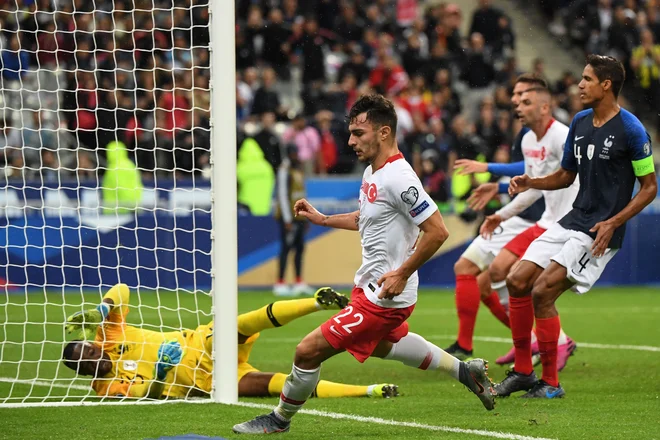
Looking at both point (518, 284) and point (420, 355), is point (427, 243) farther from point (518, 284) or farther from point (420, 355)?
point (518, 284)

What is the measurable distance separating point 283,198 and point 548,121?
751 cm

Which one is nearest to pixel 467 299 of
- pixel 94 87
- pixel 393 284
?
pixel 393 284

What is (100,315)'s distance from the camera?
7176 mm

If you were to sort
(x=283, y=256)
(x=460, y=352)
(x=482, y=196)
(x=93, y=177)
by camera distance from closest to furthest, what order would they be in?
(x=482, y=196) < (x=460, y=352) < (x=93, y=177) < (x=283, y=256)

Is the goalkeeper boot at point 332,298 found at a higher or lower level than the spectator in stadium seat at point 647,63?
lower

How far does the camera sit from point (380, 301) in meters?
5.66

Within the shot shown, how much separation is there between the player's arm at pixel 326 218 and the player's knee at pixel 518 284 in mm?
1568

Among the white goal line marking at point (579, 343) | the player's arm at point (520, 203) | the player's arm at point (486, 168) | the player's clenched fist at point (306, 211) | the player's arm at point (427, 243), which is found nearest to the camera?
the player's arm at point (427, 243)

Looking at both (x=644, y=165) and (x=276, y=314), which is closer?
(x=644, y=165)

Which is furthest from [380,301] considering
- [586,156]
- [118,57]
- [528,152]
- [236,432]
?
[118,57]

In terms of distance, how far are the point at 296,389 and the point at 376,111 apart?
A: 1.59m

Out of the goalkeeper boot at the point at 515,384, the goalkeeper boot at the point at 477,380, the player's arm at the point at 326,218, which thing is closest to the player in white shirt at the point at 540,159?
the goalkeeper boot at the point at 515,384

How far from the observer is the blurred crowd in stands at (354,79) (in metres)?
15.5

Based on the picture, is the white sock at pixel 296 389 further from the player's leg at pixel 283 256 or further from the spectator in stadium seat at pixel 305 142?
the spectator in stadium seat at pixel 305 142
